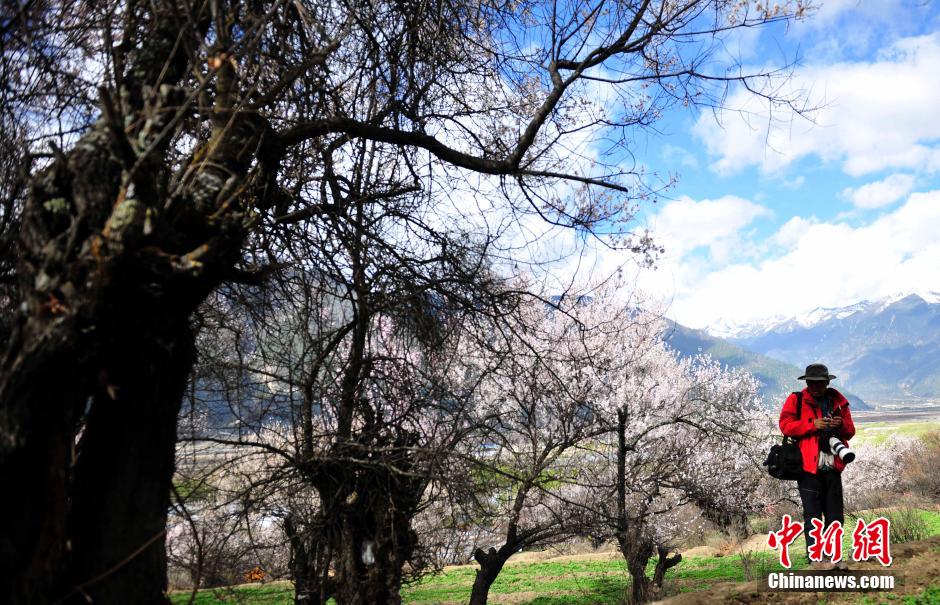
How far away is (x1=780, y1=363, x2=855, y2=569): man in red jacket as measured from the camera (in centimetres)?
541

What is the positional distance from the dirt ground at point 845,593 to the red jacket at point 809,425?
0.90 metres

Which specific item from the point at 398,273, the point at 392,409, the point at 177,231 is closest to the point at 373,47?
the point at 398,273

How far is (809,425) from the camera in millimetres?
5492

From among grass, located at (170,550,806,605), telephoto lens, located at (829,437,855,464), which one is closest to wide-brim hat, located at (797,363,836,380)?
telephoto lens, located at (829,437,855,464)

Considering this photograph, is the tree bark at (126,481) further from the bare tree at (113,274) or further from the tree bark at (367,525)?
the tree bark at (367,525)

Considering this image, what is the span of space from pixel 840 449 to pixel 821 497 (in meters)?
0.49

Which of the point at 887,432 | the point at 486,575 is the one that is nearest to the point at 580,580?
the point at 486,575

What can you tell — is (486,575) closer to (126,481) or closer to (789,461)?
(789,461)

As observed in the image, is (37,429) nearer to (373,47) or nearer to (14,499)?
(14,499)

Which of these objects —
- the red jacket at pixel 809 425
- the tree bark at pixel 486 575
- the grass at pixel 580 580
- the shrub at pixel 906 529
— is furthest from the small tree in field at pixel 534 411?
the shrub at pixel 906 529

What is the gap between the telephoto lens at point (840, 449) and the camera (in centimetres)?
512

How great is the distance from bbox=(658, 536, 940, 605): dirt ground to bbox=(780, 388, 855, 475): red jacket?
2.95 feet

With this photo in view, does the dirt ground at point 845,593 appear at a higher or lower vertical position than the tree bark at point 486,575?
higher

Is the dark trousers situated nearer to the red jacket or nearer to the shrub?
the red jacket
